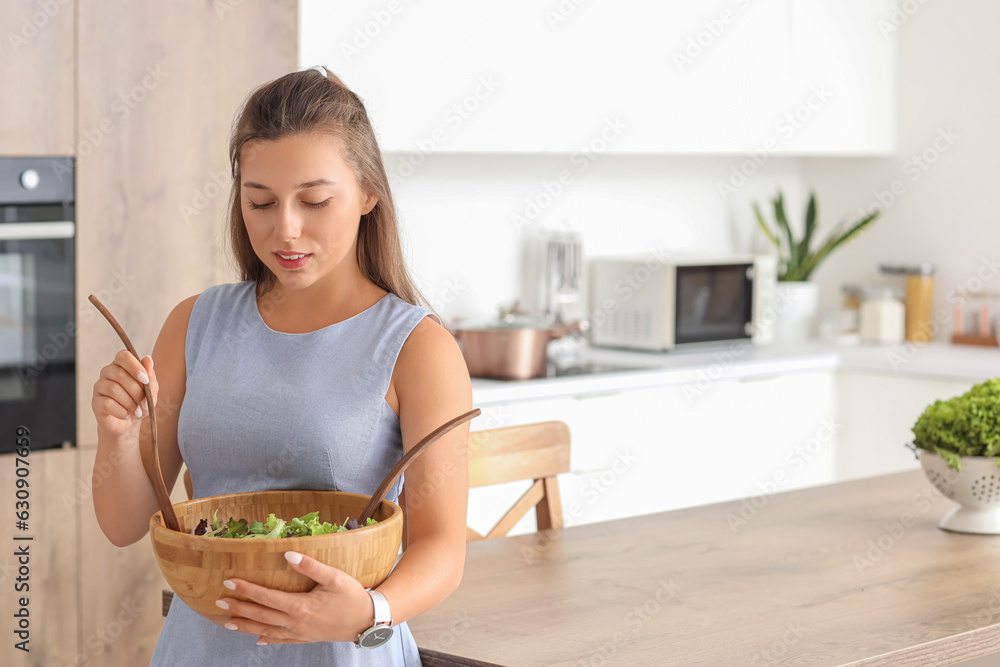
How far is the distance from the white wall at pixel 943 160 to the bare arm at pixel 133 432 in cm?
319

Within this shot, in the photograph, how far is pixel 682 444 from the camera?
3275mm

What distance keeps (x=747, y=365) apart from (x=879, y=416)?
504 mm

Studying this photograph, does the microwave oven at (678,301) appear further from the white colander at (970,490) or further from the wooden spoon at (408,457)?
the wooden spoon at (408,457)

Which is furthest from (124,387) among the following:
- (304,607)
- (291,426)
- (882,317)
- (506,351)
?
(882,317)

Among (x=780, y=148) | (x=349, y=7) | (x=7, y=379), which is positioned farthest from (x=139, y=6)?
(x=780, y=148)

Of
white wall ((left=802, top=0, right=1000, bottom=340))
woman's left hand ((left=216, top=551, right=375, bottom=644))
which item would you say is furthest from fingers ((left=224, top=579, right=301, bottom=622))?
white wall ((left=802, top=0, right=1000, bottom=340))

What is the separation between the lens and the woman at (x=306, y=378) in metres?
1.07

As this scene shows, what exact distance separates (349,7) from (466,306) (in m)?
1.05

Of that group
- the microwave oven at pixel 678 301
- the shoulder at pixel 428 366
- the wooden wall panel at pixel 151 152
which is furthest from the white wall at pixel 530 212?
the shoulder at pixel 428 366

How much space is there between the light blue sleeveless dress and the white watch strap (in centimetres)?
17

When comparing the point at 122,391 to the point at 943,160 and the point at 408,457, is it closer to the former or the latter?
the point at 408,457

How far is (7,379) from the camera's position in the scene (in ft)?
7.63

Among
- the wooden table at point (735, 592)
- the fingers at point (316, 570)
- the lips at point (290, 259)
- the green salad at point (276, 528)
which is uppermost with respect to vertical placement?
the lips at point (290, 259)

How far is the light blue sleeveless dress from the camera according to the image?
1.12 metres
